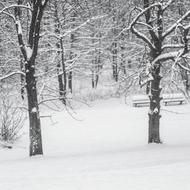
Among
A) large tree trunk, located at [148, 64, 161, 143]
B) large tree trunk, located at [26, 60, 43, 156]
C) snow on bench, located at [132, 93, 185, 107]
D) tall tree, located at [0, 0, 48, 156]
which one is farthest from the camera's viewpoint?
snow on bench, located at [132, 93, 185, 107]

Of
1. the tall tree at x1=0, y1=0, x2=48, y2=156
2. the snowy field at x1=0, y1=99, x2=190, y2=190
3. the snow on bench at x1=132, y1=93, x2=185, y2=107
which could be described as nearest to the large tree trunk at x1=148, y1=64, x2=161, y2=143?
the snowy field at x1=0, y1=99, x2=190, y2=190

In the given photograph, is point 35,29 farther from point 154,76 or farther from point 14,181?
point 14,181

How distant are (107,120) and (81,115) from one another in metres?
2.29

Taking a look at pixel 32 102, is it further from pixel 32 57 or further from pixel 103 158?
pixel 103 158

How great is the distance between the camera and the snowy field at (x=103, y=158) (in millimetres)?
7949

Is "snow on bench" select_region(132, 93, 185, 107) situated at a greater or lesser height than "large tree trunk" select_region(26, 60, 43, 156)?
lesser

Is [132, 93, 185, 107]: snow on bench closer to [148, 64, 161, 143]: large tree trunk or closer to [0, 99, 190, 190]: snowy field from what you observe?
[0, 99, 190, 190]: snowy field

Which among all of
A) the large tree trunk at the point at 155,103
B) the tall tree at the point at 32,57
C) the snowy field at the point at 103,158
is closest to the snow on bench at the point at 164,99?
the snowy field at the point at 103,158

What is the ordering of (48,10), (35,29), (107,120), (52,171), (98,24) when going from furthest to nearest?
1. (98,24)
2. (48,10)
3. (107,120)
4. (35,29)
5. (52,171)

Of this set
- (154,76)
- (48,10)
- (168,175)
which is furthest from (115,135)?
(48,10)

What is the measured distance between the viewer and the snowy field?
7949 millimetres

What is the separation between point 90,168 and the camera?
33.1 ft

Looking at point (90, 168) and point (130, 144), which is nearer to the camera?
point (90, 168)

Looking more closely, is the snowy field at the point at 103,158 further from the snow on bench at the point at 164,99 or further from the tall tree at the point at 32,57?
the snow on bench at the point at 164,99
